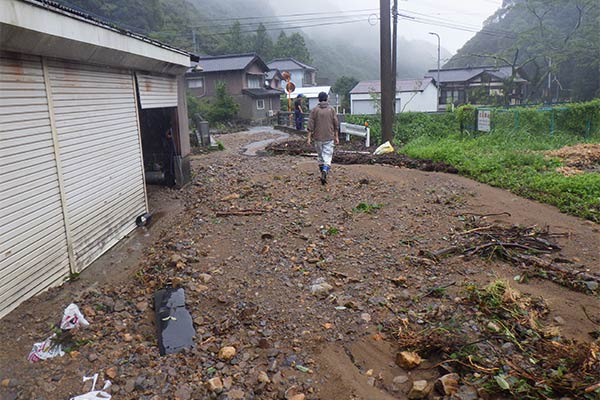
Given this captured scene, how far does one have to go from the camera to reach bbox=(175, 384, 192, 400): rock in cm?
323

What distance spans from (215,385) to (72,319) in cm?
166

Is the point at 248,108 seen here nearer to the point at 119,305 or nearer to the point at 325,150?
the point at 325,150

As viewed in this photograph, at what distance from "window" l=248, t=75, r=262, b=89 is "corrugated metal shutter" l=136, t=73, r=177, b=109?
2748cm

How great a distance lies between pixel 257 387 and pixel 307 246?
9.35 ft

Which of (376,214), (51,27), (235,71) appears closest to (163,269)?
(51,27)

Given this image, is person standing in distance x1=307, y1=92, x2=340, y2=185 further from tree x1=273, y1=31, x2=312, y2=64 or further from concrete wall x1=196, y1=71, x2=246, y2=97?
tree x1=273, y1=31, x2=312, y2=64

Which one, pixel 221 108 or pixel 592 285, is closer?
pixel 592 285

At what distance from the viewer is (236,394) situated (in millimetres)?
3270

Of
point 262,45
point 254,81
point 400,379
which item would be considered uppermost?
point 262,45

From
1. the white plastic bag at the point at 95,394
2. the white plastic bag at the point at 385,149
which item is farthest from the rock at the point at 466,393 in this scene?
the white plastic bag at the point at 385,149

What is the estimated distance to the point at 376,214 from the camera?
24.5 feet

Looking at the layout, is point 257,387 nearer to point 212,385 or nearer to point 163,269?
point 212,385

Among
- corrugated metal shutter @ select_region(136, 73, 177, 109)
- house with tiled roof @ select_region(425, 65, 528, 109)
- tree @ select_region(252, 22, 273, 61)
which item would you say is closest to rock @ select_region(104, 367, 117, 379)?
corrugated metal shutter @ select_region(136, 73, 177, 109)

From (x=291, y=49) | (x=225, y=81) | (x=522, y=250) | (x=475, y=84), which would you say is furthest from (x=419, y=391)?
(x=291, y=49)
